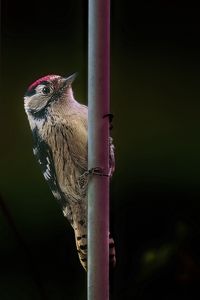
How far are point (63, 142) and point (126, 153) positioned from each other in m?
0.40

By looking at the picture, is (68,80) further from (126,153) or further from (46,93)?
(126,153)

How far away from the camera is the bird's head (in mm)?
3426

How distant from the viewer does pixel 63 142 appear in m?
3.37

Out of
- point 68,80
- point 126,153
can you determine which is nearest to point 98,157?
point 126,153

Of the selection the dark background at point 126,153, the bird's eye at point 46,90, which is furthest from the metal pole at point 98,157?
the bird's eye at point 46,90

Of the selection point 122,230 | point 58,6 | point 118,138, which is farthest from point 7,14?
point 122,230

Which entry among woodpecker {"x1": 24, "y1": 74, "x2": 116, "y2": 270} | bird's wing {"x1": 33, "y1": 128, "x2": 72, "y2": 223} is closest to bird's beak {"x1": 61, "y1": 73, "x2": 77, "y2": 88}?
woodpecker {"x1": 24, "y1": 74, "x2": 116, "y2": 270}

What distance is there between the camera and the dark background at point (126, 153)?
10.4 feet

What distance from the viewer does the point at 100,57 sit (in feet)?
10.0

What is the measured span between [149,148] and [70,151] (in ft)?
1.56

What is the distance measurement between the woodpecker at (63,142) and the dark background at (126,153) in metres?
0.05

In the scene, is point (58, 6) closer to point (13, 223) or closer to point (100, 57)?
point (100, 57)

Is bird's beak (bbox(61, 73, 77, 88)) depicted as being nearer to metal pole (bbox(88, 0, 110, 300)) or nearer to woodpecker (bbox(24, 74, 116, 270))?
woodpecker (bbox(24, 74, 116, 270))

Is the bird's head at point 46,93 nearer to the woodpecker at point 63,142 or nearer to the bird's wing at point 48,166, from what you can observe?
the woodpecker at point 63,142
